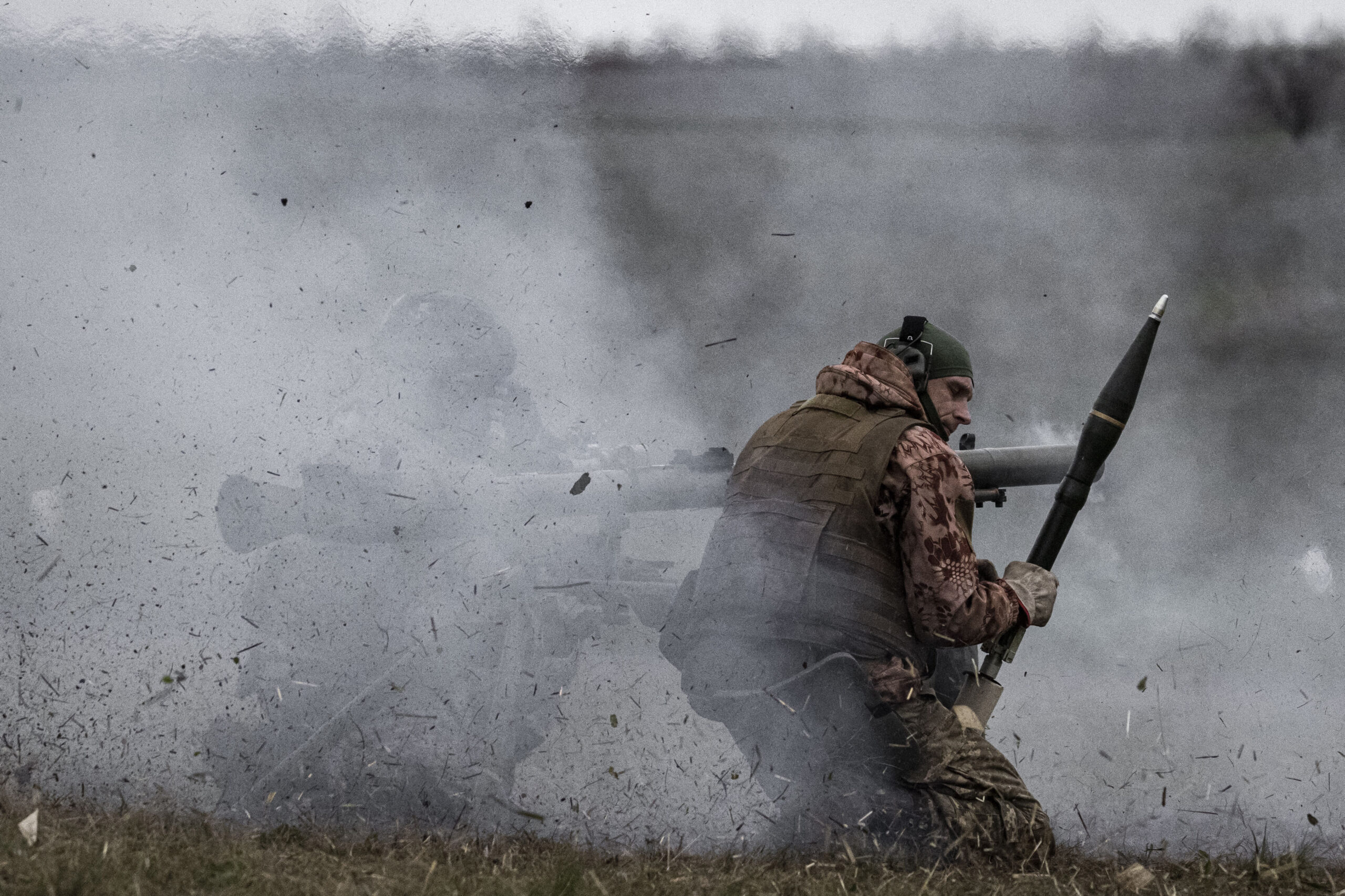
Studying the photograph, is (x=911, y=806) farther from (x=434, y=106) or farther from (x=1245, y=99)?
(x=1245, y=99)

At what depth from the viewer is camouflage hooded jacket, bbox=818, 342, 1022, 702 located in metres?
3.37

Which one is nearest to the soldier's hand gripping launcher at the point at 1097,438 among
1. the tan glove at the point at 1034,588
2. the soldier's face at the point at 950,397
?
the tan glove at the point at 1034,588

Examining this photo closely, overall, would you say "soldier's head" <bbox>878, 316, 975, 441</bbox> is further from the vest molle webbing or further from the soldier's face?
the vest molle webbing

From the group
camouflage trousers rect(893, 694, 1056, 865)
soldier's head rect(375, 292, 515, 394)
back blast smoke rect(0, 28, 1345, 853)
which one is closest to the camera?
camouflage trousers rect(893, 694, 1056, 865)

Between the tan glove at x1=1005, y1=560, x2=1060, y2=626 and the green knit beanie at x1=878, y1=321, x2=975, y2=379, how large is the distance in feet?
2.28

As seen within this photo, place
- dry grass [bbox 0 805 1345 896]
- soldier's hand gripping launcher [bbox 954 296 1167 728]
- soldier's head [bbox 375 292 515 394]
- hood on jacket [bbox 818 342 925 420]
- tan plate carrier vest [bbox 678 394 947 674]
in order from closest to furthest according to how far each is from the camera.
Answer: dry grass [bbox 0 805 1345 896] < tan plate carrier vest [bbox 678 394 947 674] < hood on jacket [bbox 818 342 925 420] < soldier's hand gripping launcher [bbox 954 296 1167 728] < soldier's head [bbox 375 292 515 394]

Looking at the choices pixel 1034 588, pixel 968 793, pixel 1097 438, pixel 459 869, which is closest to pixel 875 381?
pixel 1034 588

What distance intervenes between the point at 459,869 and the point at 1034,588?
2043mm

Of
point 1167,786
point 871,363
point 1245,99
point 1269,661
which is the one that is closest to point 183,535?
point 871,363

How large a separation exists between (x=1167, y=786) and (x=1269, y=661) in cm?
157

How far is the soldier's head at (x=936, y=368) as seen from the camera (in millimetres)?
3830

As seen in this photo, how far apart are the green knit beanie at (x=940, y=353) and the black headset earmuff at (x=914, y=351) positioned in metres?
0.01

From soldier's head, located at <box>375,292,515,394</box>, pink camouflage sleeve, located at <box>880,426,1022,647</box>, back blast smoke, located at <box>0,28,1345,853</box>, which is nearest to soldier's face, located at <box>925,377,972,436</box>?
pink camouflage sleeve, located at <box>880,426,1022,647</box>

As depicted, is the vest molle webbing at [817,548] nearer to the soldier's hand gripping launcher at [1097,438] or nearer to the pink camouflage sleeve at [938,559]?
the pink camouflage sleeve at [938,559]
